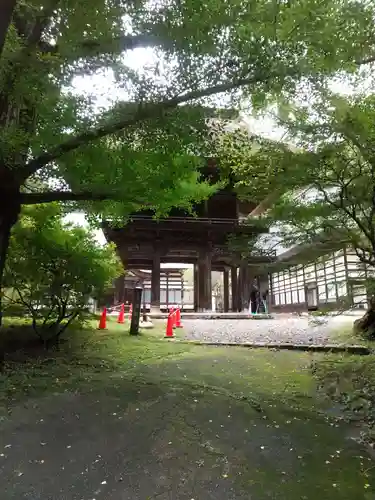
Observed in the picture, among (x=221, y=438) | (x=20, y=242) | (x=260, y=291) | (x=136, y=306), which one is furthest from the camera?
(x=260, y=291)

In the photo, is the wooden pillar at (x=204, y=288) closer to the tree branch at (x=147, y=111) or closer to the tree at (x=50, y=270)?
the tree at (x=50, y=270)

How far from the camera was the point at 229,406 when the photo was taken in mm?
4098

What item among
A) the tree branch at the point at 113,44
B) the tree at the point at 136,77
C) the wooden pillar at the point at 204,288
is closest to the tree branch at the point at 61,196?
the tree at the point at 136,77

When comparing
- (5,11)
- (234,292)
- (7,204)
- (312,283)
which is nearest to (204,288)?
(234,292)

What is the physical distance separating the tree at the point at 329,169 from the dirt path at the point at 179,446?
2105 millimetres

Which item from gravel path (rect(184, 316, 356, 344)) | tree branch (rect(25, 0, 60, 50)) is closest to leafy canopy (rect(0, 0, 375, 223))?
tree branch (rect(25, 0, 60, 50))

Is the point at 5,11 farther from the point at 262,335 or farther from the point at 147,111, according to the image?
the point at 262,335

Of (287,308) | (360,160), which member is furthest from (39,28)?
(287,308)

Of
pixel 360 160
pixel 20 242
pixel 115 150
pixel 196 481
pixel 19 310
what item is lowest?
pixel 196 481

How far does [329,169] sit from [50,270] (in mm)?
5051

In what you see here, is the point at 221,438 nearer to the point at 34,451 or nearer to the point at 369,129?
the point at 34,451

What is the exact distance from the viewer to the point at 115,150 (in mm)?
5281

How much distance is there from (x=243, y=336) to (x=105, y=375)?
5681 mm

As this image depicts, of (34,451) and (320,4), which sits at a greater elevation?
(320,4)
